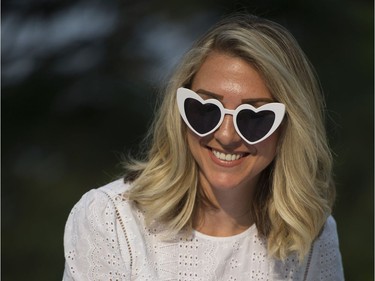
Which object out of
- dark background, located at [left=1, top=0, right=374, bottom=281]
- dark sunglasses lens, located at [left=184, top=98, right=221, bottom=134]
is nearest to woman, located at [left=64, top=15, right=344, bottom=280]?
dark sunglasses lens, located at [left=184, top=98, right=221, bottom=134]

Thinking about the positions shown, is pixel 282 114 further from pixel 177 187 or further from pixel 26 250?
pixel 26 250

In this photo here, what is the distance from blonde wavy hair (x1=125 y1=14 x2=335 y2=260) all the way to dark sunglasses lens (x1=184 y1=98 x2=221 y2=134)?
98 mm

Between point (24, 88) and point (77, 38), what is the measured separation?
1.51 feet

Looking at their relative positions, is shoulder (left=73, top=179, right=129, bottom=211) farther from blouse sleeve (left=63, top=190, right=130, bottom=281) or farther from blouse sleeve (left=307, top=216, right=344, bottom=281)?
blouse sleeve (left=307, top=216, right=344, bottom=281)

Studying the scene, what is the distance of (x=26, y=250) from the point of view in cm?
573

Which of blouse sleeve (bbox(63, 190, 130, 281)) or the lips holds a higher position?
the lips

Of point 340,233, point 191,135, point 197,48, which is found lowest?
point 340,233

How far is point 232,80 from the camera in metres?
2.81

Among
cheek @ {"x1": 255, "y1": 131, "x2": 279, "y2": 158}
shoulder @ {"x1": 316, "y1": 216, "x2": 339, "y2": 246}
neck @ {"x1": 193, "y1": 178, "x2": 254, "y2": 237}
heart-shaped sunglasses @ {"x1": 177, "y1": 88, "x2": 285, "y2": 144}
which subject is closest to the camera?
heart-shaped sunglasses @ {"x1": 177, "y1": 88, "x2": 285, "y2": 144}

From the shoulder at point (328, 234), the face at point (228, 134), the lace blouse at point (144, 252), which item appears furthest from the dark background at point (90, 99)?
the face at point (228, 134)

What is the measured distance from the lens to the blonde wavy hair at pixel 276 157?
2.87 m

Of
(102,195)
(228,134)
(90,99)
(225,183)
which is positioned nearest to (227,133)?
(228,134)

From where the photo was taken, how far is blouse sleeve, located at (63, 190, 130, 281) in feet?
9.50

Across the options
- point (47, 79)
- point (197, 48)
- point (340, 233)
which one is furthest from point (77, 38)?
point (197, 48)
